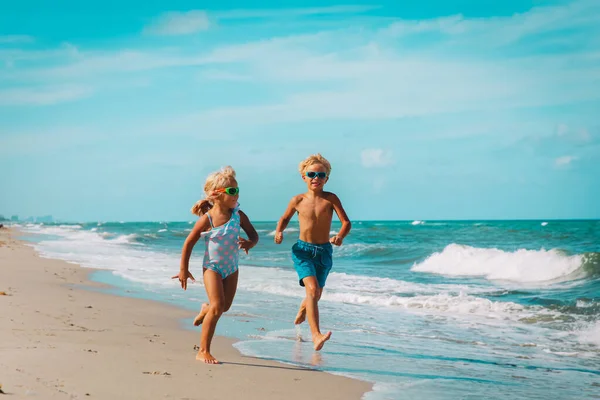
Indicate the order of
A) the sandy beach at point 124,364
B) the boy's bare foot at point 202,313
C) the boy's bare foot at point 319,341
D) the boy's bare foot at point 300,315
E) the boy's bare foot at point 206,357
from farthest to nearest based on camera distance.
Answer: the boy's bare foot at point 300,315 → the boy's bare foot at point 202,313 → the boy's bare foot at point 319,341 → the boy's bare foot at point 206,357 → the sandy beach at point 124,364

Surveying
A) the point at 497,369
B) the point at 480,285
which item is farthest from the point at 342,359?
the point at 480,285

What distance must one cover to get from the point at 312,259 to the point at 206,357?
4.84 feet

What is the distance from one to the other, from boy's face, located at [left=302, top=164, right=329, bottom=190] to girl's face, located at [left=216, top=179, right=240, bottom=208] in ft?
3.31

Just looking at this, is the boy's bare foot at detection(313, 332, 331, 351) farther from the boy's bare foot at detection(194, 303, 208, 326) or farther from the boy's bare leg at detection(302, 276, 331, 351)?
the boy's bare foot at detection(194, 303, 208, 326)

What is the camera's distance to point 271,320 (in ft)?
28.0

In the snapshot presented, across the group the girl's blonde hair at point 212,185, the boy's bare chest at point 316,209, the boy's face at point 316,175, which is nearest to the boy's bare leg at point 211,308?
the girl's blonde hair at point 212,185

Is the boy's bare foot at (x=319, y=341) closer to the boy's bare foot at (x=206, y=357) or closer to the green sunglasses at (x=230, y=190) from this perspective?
the boy's bare foot at (x=206, y=357)

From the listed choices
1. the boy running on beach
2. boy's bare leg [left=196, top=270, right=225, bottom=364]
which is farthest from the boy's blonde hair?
boy's bare leg [left=196, top=270, right=225, bottom=364]

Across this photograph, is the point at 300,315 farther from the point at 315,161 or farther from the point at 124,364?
the point at 124,364

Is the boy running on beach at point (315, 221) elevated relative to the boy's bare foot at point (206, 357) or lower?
elevated

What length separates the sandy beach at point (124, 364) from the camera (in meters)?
4.28

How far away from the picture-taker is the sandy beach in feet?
14.0

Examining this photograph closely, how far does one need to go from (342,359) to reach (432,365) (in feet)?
2.75

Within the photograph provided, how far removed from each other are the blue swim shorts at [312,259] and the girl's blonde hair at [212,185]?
111 cm
